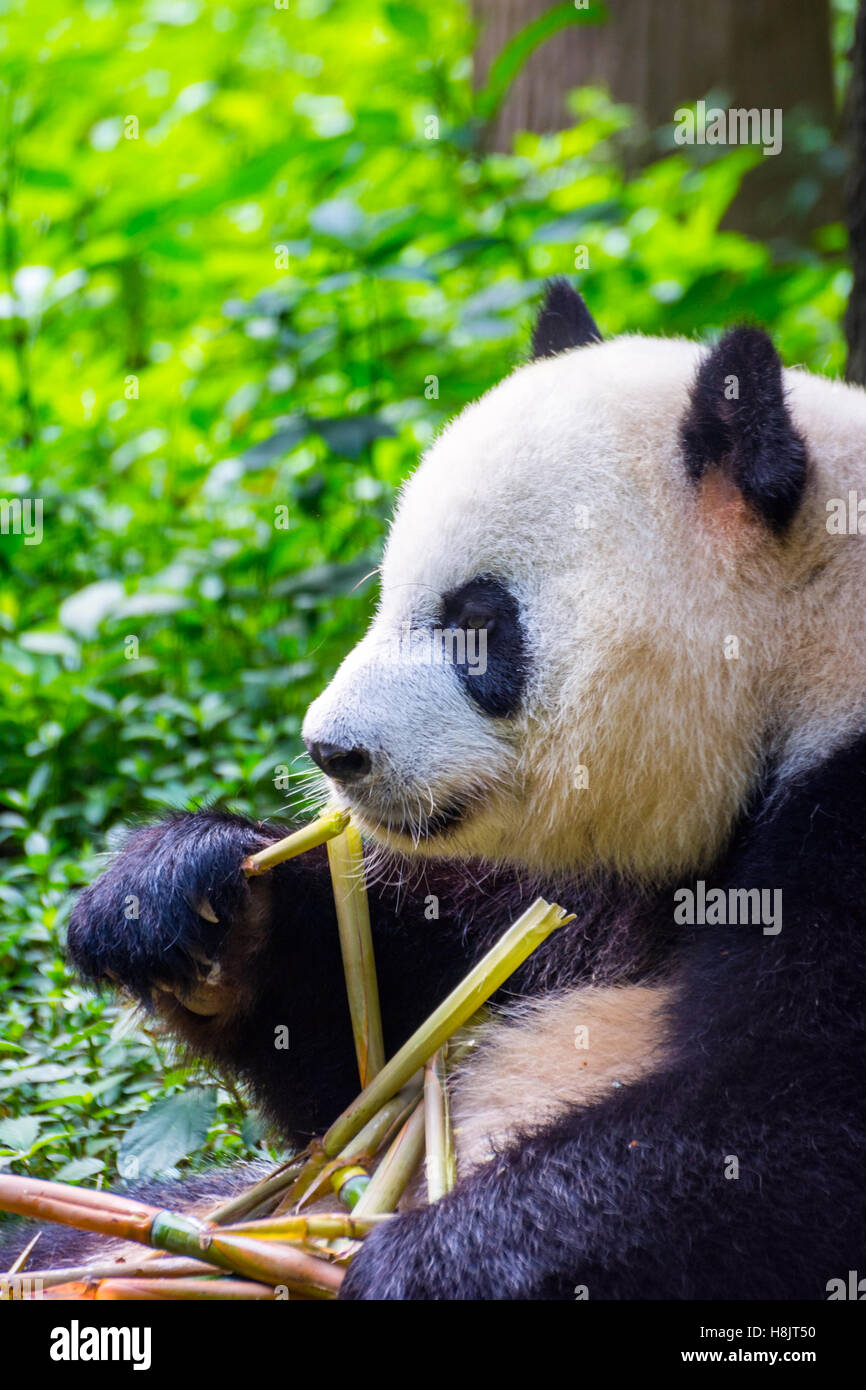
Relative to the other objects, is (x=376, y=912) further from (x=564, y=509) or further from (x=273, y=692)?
(x=273, y=692)

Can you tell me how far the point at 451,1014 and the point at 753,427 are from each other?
133 centimetres

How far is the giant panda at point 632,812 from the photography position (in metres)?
2.12

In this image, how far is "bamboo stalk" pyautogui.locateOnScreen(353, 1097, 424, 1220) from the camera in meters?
2.46

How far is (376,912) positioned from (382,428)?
229 centimetres

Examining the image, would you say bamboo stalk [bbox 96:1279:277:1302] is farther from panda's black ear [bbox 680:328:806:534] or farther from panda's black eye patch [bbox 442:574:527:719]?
panda's black ear [bbox 680:328:806:534]

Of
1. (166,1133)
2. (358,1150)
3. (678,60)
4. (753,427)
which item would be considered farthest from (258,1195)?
(678,60)

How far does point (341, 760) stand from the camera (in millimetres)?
2436

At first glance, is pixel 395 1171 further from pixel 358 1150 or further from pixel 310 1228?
pixel 310 1228

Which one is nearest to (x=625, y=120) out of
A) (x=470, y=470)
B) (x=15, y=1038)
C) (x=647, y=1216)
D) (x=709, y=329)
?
(x=709, y=329)

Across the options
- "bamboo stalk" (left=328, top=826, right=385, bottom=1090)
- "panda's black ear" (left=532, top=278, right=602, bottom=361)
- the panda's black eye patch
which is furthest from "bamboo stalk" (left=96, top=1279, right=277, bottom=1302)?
"panda's black ear" (left=532, top=278, right=602, bottom=361)

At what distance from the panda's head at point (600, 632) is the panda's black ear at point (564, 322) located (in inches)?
21.5

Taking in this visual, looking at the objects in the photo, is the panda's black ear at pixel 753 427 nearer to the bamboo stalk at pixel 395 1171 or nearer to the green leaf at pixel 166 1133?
the bamboo stalk at pixel 395 1171

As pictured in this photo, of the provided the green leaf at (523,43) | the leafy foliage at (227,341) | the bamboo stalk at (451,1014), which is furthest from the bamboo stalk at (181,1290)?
the green leaf at (523,43)

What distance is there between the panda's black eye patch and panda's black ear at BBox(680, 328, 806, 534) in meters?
0.46
